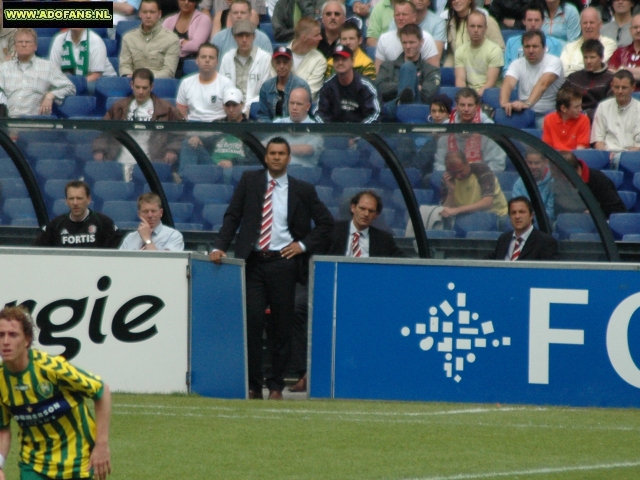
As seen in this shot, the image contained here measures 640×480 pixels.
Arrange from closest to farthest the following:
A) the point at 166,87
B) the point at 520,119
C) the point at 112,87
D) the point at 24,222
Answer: the point at 24,222 < the point at 520,119 < the point at 166,87 < the point at 112,87

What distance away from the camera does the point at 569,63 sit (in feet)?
47.2

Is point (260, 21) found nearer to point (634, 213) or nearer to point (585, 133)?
point (585, 133)

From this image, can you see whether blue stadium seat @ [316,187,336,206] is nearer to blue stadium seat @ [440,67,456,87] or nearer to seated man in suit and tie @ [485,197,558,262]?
seated man in suit and tie @ [485,197,558,262]

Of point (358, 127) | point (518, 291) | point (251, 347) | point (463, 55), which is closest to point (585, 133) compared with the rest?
point (463, 55)

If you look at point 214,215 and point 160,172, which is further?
point 214,215

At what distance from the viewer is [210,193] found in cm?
1162

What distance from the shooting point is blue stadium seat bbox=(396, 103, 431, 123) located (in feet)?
44.9

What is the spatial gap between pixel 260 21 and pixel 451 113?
4.70 metres

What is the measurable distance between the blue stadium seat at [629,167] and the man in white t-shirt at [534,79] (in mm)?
1411

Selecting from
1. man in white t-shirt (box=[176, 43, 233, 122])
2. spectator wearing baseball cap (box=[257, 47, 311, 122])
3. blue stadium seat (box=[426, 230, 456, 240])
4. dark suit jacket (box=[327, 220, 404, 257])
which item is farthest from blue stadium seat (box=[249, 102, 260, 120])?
dark suit jacket (box=[327, 220, 404, 257])

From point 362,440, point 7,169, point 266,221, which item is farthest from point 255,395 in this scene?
point 7,169

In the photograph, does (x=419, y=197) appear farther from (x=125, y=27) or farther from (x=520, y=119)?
(x=125, y=27)

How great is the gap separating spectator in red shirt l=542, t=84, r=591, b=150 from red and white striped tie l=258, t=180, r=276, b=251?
3.96m

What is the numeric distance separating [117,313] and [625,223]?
17.0 ft
